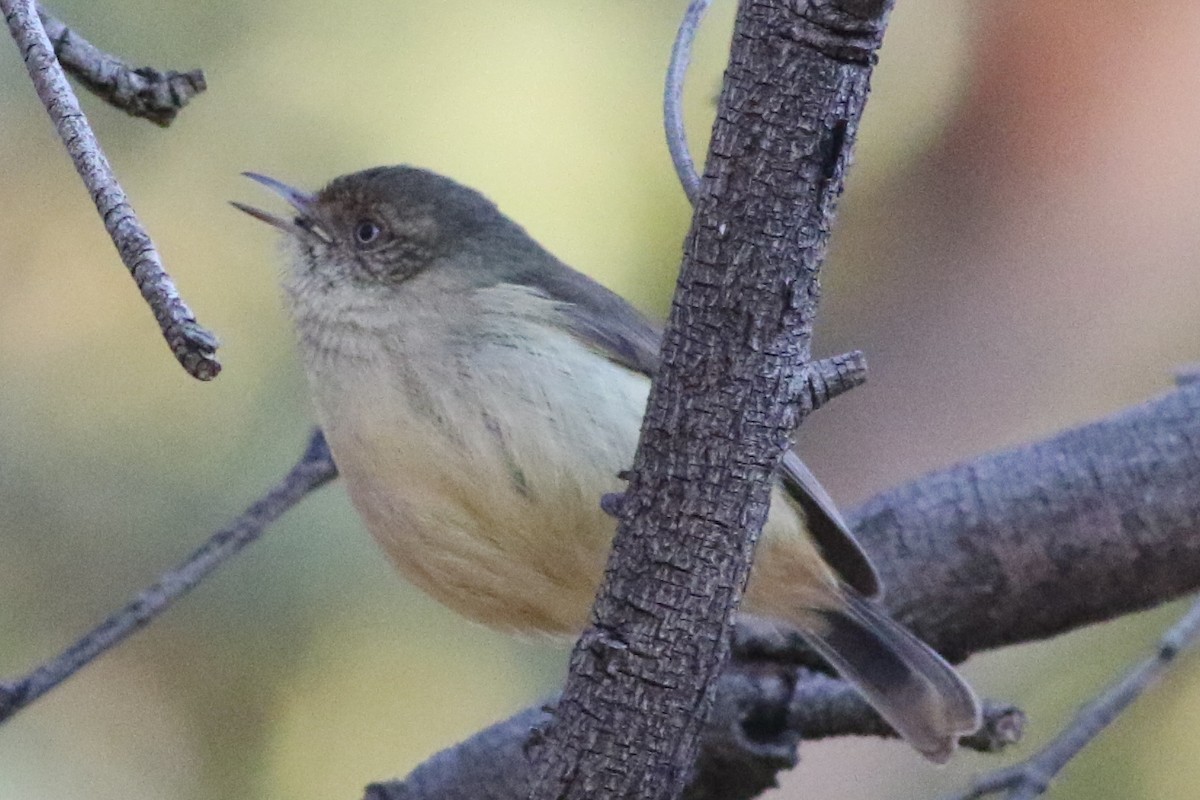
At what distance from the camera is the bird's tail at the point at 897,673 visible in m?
3.73

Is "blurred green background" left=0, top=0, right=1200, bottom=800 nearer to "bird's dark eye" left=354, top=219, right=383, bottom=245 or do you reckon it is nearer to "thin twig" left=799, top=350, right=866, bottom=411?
"bird's dark eye" left=354, top=219, right=383, bottom=245

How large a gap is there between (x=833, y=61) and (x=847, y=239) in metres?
3.53

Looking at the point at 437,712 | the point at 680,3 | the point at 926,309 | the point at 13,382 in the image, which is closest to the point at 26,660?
the point at 13,382

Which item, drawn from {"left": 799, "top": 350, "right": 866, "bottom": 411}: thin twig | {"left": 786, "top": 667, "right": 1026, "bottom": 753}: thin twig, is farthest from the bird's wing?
{"left": 799, "top": 350, "right": 866, "bottom": 411}: thin twig

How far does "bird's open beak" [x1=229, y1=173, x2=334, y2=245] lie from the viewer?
153 inches

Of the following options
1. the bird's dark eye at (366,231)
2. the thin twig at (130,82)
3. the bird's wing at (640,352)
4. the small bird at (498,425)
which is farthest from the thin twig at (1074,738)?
the thin twig at (130,82)

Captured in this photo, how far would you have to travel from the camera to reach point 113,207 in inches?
81.5

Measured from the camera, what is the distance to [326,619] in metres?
4.82

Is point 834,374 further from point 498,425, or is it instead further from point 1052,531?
point 1052,531

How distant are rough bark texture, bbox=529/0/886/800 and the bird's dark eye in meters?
1.61

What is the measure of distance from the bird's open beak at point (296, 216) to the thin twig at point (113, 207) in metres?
1.52

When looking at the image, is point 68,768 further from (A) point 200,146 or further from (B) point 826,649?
(B) point 826,649

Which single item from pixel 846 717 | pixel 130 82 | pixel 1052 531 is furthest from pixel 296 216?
pixel 1052 531

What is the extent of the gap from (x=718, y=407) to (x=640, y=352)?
1323mm
